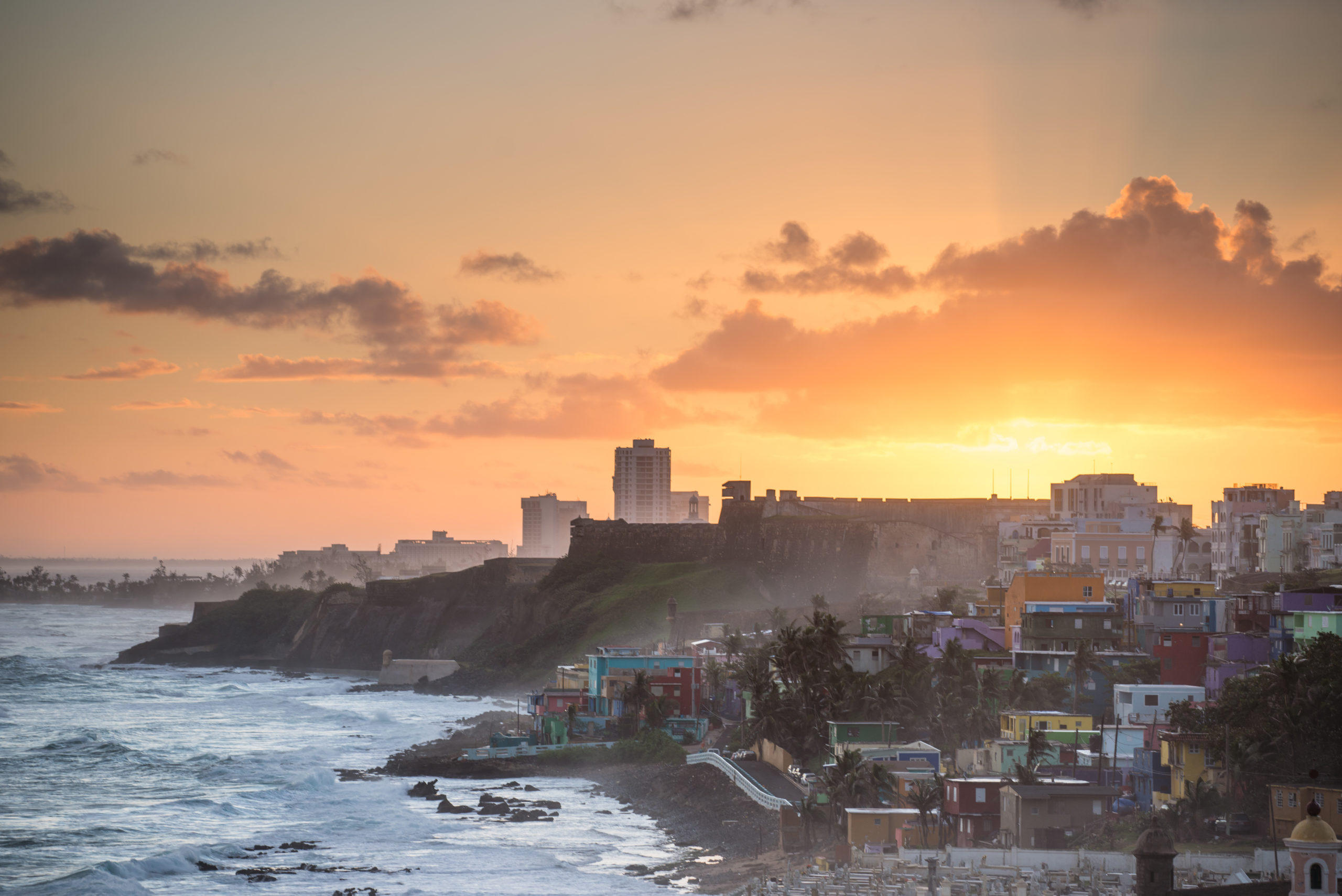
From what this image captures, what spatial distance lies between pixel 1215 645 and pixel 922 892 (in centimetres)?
2434

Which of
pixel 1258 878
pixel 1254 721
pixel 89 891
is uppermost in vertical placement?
pixel 1254 721

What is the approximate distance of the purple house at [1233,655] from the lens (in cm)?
4978

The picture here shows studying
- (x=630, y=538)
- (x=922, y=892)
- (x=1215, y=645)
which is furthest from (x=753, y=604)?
(x=922, y=892)

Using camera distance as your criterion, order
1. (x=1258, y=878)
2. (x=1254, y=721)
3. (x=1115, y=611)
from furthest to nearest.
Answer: (x=1115, y=611), (x=1254, y=721), (x=1258, y=878)

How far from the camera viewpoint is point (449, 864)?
1626 inches

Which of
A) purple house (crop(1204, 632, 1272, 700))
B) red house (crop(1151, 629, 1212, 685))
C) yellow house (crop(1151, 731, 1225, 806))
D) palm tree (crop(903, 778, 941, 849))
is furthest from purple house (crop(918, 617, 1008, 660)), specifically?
yellow house (crop(1151, 731, 1225, 806))

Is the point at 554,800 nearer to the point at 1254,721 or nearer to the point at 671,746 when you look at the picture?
the point at 671,746

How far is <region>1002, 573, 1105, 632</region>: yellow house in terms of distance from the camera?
196 ft

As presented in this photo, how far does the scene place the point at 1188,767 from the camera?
128ft

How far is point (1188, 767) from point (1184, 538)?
42.1m

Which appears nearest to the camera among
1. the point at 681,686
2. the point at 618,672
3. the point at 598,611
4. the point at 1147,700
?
the point at 1147,700

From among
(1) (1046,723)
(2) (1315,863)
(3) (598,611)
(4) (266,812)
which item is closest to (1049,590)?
(1) (1046,723)

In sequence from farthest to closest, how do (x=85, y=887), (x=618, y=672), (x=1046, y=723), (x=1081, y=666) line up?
1. (x=618, y=672)
2. (x=1081, y=666)
3. (x=1046, y=723)
4. (x=85, y=887)

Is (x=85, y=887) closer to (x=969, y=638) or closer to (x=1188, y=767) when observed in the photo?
(x=1188, y=767)
